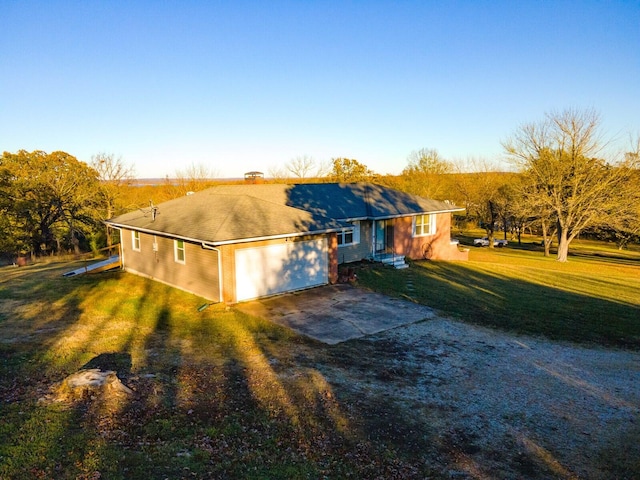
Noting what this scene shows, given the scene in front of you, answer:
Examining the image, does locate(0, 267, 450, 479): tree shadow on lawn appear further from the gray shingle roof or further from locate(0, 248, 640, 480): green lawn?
the gray shingle roof

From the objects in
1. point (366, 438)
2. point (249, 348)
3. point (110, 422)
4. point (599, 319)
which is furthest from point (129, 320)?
point (599, 319)

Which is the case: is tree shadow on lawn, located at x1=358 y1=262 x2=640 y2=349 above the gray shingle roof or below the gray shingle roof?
below

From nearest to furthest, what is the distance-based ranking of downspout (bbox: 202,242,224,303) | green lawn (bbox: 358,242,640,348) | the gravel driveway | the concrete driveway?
the gravel driveway
the concrete driveway
green lawn (bbox: 358,242,640,348)
downspout (bbox: 202,242,224,303)

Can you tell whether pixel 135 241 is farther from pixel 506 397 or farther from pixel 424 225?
pixel 506 397

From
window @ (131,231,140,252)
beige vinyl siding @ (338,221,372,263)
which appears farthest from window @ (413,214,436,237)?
window @ (131,231,140,252)

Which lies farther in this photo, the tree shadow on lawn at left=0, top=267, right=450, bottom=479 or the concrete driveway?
the concrete driveway

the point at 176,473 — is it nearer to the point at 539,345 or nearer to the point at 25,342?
the point at 25,342

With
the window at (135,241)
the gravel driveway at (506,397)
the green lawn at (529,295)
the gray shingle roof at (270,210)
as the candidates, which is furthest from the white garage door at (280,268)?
the window at (135,241)
